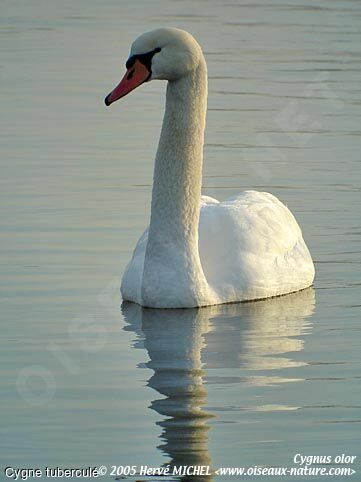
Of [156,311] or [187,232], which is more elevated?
[187,232]

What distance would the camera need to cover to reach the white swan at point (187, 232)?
37.5ft

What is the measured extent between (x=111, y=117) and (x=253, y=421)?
11.1 metres

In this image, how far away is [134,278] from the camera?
1181 cm

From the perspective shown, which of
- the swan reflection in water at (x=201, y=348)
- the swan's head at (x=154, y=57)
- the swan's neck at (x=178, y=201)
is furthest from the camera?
the swan's neck at (x=178, y=201)

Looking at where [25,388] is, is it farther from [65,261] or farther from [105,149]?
[105,149]

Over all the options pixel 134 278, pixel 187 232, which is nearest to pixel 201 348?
pixel 187 232

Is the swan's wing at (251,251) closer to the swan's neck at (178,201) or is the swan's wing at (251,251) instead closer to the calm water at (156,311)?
the calm water at (156,311)

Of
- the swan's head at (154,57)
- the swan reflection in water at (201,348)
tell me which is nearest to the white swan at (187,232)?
the swan's head at (154,57)

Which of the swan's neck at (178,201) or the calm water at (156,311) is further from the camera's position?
the swan's neck at (178,201)

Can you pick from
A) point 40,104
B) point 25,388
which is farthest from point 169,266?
point 40,104

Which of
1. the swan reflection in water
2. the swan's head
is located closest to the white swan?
the swan's head

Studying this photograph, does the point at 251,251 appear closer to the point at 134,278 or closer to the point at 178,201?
the point at 178,201

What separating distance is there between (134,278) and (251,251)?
829 millimetres

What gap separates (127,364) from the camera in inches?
390
